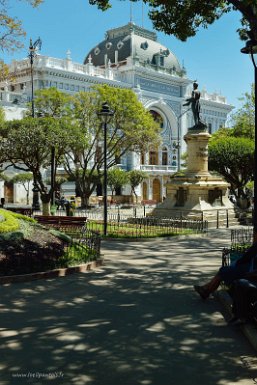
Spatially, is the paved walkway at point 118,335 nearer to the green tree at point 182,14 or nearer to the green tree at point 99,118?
the green tree at point 182,14

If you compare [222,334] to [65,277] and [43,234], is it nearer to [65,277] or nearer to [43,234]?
[65,277]

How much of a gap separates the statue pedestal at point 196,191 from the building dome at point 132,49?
40.8m

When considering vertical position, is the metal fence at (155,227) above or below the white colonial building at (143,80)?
below

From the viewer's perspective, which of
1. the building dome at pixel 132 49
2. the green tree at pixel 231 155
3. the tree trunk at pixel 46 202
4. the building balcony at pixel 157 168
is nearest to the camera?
the tree trunk at pixel 46 202

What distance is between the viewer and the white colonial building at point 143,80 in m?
52.3

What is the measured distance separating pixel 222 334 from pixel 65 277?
4.24 metres

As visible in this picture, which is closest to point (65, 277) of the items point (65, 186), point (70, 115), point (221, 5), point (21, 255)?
point (21, 255)

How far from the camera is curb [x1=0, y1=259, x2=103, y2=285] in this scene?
8895 mm

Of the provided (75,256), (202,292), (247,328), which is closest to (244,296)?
(247,328)

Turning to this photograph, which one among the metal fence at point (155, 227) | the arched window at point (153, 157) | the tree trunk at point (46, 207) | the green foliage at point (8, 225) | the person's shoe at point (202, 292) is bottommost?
the person's shoe at point (202, 292)

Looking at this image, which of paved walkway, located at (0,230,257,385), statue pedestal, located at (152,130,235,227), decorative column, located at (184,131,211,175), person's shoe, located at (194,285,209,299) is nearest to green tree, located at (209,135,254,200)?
statue pedestal, located at (152,130,235,227)

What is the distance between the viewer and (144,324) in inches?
252

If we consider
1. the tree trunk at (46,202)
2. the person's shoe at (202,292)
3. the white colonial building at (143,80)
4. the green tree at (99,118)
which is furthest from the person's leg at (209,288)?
the white colonial building at (143,80)

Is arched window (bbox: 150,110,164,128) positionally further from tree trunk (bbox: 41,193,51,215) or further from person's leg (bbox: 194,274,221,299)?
person's leg (bbox: 194,274,221,299)
